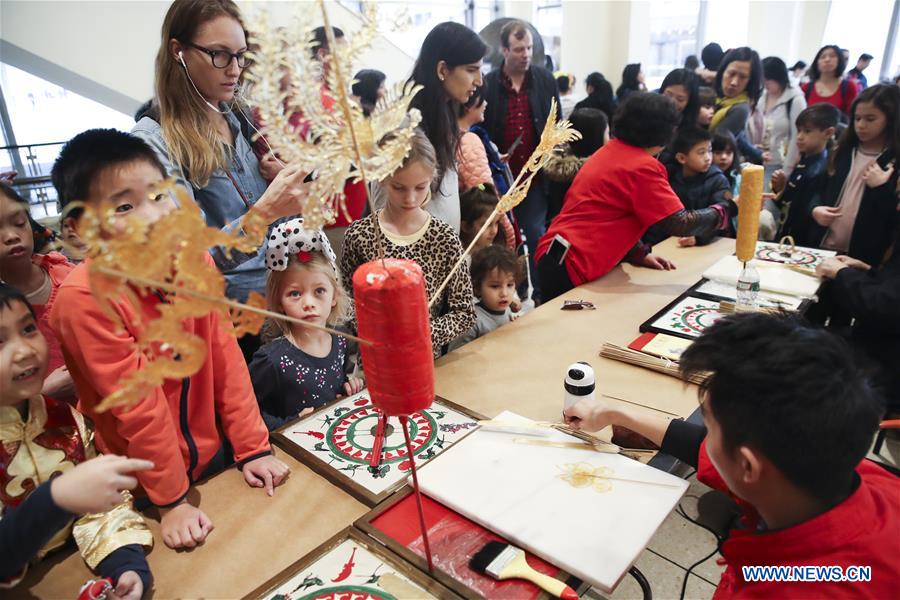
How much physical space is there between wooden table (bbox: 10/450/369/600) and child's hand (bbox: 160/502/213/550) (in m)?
0.01

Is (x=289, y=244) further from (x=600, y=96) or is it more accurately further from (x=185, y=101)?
A: (x=600, y=96)

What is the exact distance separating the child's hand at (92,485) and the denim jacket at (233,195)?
754 mm

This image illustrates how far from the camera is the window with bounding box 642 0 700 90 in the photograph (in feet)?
27.5

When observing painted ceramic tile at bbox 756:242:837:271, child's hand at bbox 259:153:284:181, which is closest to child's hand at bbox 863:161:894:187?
painted ceramic tile at bbox 756:242:837:271

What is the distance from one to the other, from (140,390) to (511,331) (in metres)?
1.32

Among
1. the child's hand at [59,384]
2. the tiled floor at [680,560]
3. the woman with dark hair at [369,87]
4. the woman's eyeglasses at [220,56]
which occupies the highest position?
the woman's eyeglasses at [220,56]

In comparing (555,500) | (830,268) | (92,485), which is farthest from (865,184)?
(92,485)

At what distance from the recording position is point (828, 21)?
25.7ft

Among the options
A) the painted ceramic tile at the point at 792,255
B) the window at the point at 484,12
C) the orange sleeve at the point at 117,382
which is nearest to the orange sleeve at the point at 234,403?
the orange sleeve at the point at 117,382

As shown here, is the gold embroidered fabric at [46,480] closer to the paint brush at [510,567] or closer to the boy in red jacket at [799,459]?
the paint brush at [510,567]

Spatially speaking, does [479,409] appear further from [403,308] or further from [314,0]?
[314,0]

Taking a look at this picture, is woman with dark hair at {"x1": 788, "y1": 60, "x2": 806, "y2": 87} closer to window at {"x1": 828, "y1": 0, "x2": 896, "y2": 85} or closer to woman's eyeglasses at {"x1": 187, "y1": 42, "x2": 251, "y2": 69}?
window at {"x1": 828, "y1": 0, "x2": 896, "y2": 85}

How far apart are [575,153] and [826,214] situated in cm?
137

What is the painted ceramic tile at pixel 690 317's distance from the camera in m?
1.72
